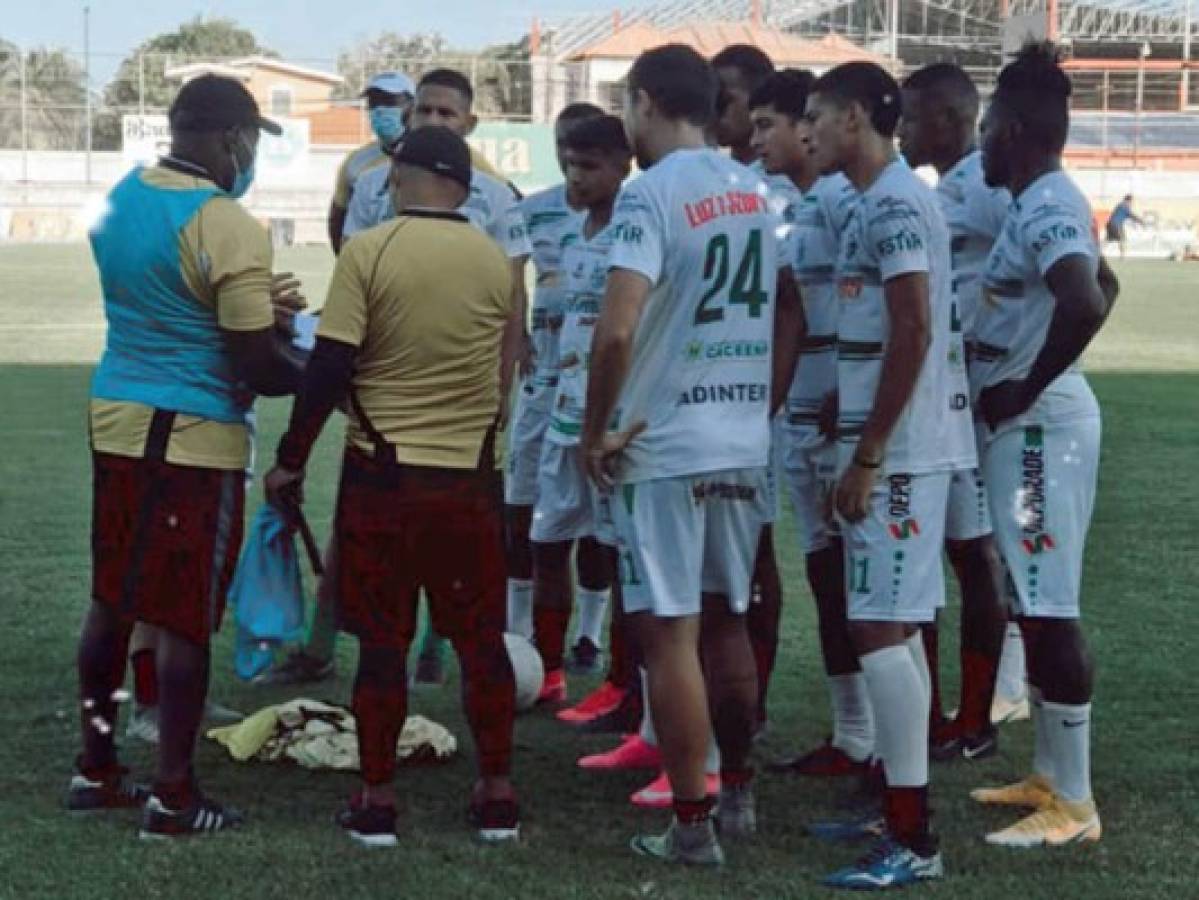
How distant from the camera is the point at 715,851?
5.21 m

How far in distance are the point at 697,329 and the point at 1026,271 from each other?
114 cm

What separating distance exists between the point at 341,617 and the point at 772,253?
1620 mm

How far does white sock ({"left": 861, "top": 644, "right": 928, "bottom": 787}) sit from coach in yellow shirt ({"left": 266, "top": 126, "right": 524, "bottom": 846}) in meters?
1.11

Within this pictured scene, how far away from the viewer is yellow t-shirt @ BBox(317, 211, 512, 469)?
17.4 ft

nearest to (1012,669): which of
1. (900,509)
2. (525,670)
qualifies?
(525,670)

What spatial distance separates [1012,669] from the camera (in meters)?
7.27

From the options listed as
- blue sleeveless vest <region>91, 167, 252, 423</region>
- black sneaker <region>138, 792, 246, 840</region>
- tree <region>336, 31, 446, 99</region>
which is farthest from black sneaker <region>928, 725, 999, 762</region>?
tree <region>336, 31, 446, 99</region>

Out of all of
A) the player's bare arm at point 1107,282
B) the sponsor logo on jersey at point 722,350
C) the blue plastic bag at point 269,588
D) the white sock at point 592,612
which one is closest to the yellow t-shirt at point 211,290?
the sponsor logo on jersey at point 722,350

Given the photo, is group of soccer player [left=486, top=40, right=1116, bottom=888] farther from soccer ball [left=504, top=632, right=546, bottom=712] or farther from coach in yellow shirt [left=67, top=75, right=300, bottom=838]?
coach in yellow shirt [left=67, top=75, right=300, bottom=838]

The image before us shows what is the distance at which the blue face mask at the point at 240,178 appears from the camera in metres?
5.64

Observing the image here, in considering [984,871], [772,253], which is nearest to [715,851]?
[984,871]

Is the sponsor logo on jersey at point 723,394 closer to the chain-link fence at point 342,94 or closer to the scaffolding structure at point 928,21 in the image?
the chain-link fence at point 342,94

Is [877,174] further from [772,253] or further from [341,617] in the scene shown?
[341,617]

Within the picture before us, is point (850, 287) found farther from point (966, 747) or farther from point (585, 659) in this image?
point (585, 659)
